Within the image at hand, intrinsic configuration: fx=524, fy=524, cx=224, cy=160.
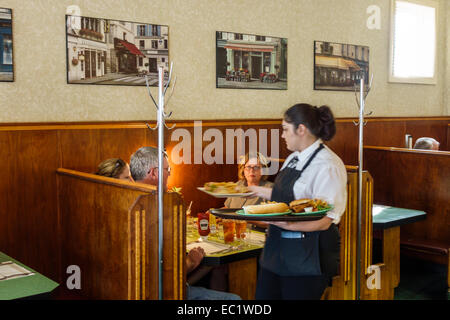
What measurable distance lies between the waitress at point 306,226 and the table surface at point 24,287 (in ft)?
3.84

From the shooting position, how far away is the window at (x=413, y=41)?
7344 millimetres

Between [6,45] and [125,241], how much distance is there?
6.58ft

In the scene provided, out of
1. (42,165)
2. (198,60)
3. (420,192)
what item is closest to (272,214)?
(42,165)

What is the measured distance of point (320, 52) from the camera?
6.32m

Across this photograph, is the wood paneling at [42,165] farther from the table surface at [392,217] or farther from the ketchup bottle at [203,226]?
the table surface at [392,217]

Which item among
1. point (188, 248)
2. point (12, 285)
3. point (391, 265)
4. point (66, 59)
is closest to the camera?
point (12, 285)

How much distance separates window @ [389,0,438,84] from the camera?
734cm

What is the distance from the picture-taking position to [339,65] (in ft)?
21.5

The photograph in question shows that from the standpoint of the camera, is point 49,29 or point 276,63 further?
point 276,63

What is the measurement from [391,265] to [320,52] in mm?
2703

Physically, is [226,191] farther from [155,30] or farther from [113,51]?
[155,30]

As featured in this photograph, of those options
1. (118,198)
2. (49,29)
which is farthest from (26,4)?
(118,198)

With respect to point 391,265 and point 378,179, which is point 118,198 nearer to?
point 391,265

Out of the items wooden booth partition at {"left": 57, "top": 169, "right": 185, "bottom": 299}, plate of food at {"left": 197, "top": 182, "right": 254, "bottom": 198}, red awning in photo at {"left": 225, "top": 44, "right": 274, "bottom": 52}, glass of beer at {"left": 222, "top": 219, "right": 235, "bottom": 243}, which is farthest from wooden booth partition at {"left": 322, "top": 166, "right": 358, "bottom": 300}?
red awning in photo at {"left": 225, "top": 44, "right": 274, "bottom": 52}
